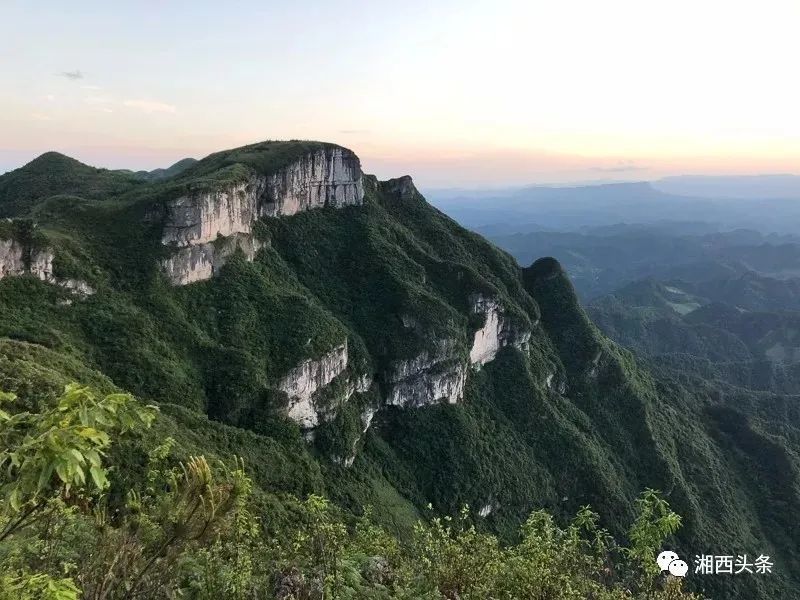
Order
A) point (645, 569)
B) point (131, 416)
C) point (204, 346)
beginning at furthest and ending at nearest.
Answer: point (204, 346), point (645, 569), point (131, 416)

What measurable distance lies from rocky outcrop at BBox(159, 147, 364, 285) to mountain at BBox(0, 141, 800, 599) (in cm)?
29

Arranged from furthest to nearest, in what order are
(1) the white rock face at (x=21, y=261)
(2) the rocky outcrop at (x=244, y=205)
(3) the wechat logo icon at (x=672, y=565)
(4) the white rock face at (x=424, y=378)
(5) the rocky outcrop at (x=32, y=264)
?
1. (4) the white rock face at (x=424, y=378)
2. (2) the rocky outcrop at (x=244, y=205)
3. (5) the rocky outcrop at (x=32, y=264)
4. (1) the white rock face at (x=21, y=261)
5. (3) the wechat logo icon at (x=672, y=565)

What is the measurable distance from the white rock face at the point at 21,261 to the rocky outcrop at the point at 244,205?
38.9ft

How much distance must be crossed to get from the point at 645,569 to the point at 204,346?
51.0 metres

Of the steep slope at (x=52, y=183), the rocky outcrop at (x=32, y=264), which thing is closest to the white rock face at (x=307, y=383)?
the rocky outcrop at (x=32, y=264)

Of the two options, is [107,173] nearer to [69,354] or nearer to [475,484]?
[69,354]

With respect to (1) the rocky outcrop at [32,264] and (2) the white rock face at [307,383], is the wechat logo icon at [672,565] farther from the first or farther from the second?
(1) the rocky outcrop at [32,264]

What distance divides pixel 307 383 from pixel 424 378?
18449mm

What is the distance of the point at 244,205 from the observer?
236 feet

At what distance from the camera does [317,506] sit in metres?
17.3

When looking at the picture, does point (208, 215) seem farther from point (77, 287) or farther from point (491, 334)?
point (491, 334)

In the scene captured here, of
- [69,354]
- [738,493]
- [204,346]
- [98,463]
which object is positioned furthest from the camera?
[738,493]

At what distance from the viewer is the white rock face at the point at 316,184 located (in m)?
80.4

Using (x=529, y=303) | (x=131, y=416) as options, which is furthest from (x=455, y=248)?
(x=131, y=416)
